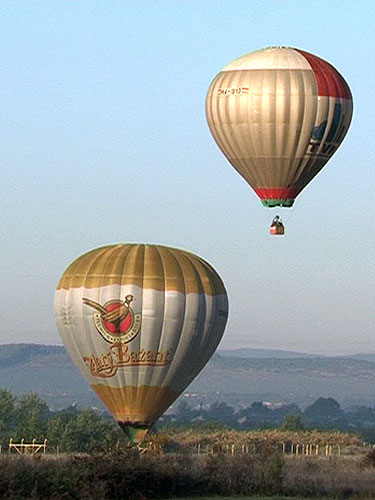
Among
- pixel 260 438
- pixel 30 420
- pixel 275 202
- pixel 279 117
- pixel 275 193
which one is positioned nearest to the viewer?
pixel 279 117

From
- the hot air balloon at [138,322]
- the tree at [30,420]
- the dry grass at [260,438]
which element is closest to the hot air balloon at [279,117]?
the hot air balloon at [138,322]

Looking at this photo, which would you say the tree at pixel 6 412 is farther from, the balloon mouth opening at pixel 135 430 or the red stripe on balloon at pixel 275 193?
the red stripe on balloon at pixel 275 193

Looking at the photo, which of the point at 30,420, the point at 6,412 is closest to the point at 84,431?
the point at 30,420

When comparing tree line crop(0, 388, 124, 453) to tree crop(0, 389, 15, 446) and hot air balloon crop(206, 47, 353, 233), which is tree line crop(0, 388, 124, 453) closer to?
tree crop(0, 389, 15, 446)

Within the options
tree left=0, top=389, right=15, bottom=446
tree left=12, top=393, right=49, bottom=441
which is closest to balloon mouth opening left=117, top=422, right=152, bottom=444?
tree left=12, top=393, right=49, bottom=441

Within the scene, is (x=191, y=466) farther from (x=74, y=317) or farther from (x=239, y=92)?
(x=239, y=92)

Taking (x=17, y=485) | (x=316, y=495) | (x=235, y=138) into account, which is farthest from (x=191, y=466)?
(x=235, y=138)

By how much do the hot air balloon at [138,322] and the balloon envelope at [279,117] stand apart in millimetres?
5737

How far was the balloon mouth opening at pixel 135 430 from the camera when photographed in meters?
69.1

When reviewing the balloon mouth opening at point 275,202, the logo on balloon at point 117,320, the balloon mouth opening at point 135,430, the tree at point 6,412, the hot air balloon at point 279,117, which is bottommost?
the balloon mouth opening at point 135,430

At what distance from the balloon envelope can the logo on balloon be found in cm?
957

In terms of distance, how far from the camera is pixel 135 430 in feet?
227

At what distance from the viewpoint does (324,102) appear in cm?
7125

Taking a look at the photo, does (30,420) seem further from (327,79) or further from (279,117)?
(327,79)
